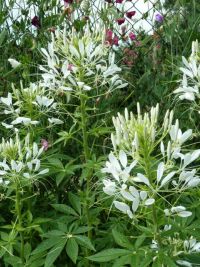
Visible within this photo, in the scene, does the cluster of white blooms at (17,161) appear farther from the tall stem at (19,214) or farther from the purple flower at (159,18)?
the purple flower at (159,18)

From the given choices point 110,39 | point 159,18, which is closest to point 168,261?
point 110,39

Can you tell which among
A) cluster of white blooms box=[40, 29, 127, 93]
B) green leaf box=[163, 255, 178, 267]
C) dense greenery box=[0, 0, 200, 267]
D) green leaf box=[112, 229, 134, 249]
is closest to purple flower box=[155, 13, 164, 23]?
dense greenery box=[0, 0, 200, 267]

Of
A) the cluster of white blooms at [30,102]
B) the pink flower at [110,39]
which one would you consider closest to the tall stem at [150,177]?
A: the cluster of white blooms at [30,102]

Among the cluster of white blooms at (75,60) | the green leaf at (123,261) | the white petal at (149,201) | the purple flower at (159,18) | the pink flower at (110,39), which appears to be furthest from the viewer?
the purple flower at (159,18)

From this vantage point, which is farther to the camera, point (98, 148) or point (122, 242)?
point (98, 148)

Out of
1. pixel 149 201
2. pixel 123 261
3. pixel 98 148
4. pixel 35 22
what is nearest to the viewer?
pixel 149 201

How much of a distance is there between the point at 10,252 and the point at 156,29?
1.51 metres

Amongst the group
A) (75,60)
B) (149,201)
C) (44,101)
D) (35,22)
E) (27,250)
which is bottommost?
(27,250)

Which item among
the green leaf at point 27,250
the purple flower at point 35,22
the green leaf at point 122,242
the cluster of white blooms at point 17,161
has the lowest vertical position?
the green leaf at point 27,250

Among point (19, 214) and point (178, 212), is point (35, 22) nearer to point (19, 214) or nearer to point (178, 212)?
point (19, 214)

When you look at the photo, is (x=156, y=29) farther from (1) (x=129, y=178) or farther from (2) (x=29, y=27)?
(1) (x=129, y=178)

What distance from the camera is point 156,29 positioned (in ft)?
9.73

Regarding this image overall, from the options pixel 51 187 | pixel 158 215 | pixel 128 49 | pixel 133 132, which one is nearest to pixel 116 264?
pixel 158 215

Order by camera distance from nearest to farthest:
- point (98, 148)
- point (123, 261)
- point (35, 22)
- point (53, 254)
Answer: point (123, 261), point (53, 254), point (98, 148), point (35, 22)
